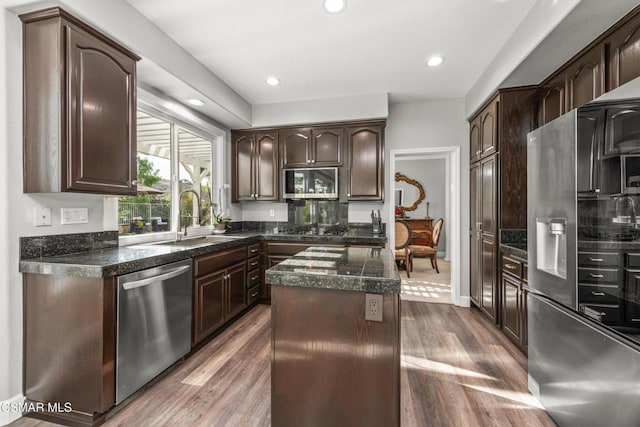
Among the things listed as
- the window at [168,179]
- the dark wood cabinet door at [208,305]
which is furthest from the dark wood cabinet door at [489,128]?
the window at [168,179]

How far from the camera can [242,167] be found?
413 cm

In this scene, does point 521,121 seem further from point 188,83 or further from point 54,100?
point 54,100

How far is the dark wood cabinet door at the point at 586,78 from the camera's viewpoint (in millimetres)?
1916

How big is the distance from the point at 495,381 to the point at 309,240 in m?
2.18

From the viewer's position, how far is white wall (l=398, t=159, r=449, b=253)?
7.28 meters

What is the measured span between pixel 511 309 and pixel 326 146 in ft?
8.83

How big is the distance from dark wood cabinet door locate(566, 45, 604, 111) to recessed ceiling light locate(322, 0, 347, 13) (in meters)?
1.73

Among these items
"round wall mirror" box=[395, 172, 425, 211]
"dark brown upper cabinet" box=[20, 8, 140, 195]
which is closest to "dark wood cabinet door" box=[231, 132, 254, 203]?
"dark brown upper cabinet" box=[20, 8, 140, 195]

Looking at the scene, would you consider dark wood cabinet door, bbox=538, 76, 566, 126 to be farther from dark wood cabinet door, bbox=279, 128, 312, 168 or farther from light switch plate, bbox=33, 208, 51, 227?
light switch plate, bbox=33, 208, 51, 227

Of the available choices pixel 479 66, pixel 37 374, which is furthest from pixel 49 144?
pixel 479 66

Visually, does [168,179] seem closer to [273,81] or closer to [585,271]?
[273,81]

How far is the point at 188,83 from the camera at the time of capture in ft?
8.66

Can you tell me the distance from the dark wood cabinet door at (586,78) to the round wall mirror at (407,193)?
16.8 feet

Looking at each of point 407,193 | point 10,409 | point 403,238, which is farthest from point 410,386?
point 407,193
